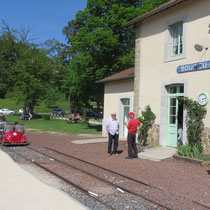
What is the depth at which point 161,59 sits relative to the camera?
11.9 metres

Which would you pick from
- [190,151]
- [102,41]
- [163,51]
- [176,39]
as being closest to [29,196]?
[190,151]

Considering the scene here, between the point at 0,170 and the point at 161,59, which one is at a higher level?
the point at 161,59

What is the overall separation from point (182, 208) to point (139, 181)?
1822 millimetres

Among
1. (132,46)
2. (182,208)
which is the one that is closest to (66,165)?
(182,208)

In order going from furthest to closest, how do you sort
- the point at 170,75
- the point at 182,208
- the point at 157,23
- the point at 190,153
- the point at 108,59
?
the point at 108,59 → the point at 157,23 → the point at 170,75 → the point at 190,153 → the point at 182,208

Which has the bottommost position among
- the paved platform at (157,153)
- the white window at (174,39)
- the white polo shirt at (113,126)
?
the paved platform at (157,153)

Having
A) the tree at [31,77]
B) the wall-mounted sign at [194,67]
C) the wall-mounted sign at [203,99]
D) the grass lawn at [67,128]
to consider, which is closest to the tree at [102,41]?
the grass lawn at [67,128]

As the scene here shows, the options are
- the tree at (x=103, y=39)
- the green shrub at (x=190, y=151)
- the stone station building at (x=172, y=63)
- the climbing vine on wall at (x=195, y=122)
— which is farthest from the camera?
the tree at (x=103, y=39)

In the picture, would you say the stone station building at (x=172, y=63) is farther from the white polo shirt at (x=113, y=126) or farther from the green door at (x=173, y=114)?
the white polo shirt at (x=113, y=126)

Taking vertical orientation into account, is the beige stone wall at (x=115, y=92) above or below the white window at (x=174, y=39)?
below

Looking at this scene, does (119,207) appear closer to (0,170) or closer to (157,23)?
(0,170)

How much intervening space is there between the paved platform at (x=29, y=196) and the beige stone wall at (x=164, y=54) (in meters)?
6.51

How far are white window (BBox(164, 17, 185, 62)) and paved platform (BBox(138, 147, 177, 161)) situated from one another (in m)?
3.79

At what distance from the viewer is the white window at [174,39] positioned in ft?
36.5
